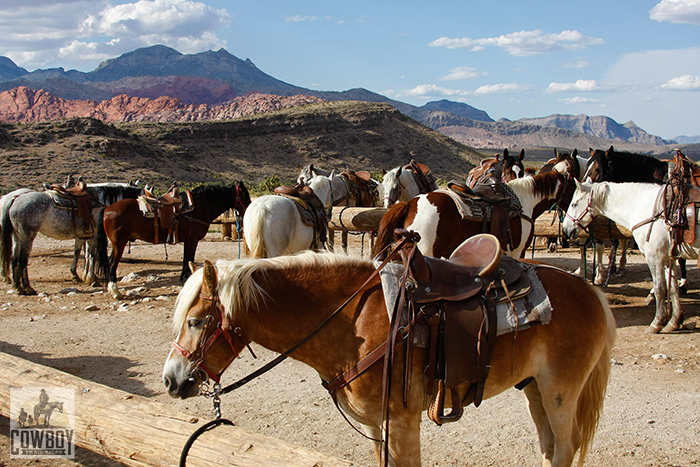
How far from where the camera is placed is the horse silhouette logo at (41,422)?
3.18m

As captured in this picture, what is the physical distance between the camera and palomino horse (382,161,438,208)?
9039 mm

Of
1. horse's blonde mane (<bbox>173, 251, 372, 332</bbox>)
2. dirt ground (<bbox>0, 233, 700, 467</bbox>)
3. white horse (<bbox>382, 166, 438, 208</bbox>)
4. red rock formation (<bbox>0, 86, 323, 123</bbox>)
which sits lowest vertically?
dirt ground (<bbox>0, 233, 700, 467</bbox>)

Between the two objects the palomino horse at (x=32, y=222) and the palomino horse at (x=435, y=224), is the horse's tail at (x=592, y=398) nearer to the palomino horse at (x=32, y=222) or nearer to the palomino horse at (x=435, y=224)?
the palomino horse at (x=435, y=224)

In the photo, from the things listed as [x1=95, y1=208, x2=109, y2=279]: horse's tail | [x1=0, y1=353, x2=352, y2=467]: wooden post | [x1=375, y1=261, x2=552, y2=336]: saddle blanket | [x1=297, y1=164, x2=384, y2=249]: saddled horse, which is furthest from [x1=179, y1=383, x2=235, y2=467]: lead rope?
[x1=95, y1=208, x2=109, y2=279]: horse's tail

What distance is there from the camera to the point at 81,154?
1763 inches

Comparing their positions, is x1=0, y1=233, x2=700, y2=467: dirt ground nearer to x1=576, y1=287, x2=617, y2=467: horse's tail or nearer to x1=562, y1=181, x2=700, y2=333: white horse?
x1=562, y1=181, x2=700, y2=333: white horse

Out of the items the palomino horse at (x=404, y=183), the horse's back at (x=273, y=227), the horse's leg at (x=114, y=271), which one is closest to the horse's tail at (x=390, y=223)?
the horse's back at (x=273, y=227)

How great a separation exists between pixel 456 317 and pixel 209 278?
135cm

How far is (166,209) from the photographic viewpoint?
9.30m

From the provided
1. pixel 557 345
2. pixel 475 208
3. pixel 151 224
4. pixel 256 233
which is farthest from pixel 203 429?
pixel 151 224

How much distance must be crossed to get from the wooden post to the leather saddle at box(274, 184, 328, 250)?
15.3 feet

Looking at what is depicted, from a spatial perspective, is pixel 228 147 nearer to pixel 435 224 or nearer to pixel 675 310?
pixel 435 224

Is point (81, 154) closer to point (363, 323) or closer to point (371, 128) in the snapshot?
point (371, 128)

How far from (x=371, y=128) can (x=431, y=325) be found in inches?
2971
